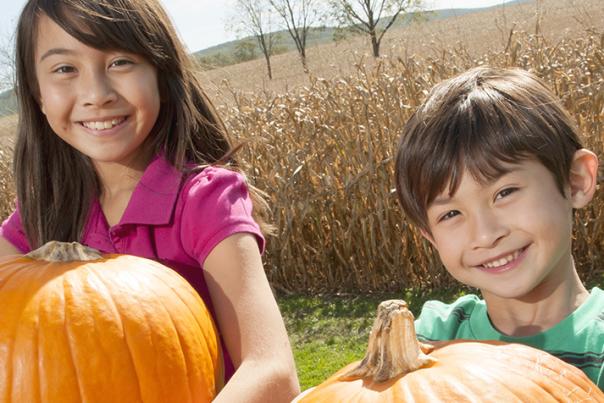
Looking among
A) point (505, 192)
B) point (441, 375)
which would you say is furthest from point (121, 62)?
point (441, 375)

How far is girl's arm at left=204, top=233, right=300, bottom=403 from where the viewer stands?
172 centimetres

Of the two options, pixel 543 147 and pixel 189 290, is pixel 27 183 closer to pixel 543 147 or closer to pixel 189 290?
pixel 189 290

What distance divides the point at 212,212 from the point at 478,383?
101 centimetres

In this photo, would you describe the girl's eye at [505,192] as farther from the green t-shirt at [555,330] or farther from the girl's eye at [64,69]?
the girl's eye at [64,69]

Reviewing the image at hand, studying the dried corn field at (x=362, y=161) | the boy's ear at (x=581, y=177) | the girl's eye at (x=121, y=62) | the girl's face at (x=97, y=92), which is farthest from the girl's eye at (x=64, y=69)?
the dried corn field at (x=362, y=161)

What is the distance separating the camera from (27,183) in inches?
99.0

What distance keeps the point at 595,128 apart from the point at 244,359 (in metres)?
4.48

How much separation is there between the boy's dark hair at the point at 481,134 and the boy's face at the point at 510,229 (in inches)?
1.2

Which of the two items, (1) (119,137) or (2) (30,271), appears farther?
(1) (119,137)

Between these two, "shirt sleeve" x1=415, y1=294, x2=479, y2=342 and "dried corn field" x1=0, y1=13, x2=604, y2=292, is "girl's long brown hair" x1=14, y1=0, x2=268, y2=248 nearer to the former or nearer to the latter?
"shirt sleeve" x1=415, y1=294, x2=479, y2=342

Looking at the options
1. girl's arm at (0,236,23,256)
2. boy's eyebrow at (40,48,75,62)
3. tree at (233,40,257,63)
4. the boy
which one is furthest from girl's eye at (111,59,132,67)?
tree at (233,40,257,63)

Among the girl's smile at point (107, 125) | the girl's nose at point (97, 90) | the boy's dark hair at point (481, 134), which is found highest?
the girl's nose at point (97, 90)

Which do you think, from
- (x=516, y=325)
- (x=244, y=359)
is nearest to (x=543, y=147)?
(x=516, y=325)

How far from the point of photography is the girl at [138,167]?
189 cm
